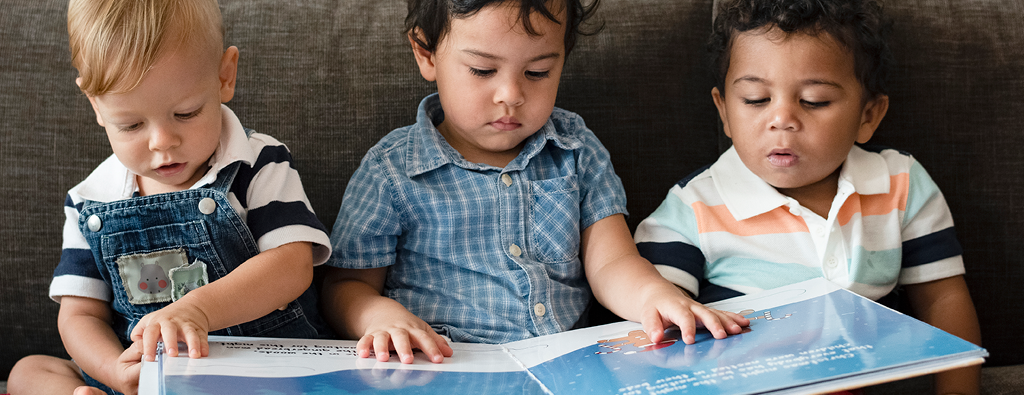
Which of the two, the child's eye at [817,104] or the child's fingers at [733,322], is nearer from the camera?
the child's fingers at [733,322]

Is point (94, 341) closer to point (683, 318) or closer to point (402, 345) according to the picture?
point (402, 345)

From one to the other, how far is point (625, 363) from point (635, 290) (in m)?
0.22

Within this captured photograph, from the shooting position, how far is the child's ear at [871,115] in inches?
45.9

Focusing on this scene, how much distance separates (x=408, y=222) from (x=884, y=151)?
0.77m

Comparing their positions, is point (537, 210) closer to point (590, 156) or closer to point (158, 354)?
point (590, 156)

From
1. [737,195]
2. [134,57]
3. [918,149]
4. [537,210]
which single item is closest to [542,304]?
[537,210]

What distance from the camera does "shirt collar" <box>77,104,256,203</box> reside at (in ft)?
3.23

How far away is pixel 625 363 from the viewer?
81 centimetres

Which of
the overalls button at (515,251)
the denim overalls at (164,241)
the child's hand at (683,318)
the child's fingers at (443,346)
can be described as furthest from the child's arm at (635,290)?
the denim overalls at (164,241)

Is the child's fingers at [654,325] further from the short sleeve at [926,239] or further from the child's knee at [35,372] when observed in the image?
the child's knee at [35,372]

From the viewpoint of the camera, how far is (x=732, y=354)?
0.81 meters

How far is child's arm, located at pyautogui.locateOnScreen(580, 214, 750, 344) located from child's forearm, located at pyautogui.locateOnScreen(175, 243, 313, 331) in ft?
1.36

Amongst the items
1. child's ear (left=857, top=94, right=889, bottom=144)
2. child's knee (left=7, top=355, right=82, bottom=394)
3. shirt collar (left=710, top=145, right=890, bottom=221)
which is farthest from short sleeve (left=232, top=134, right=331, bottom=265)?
child's ear (left=857, top=94, right=889, bottom=144)

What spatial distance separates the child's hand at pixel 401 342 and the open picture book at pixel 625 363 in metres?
0.01
